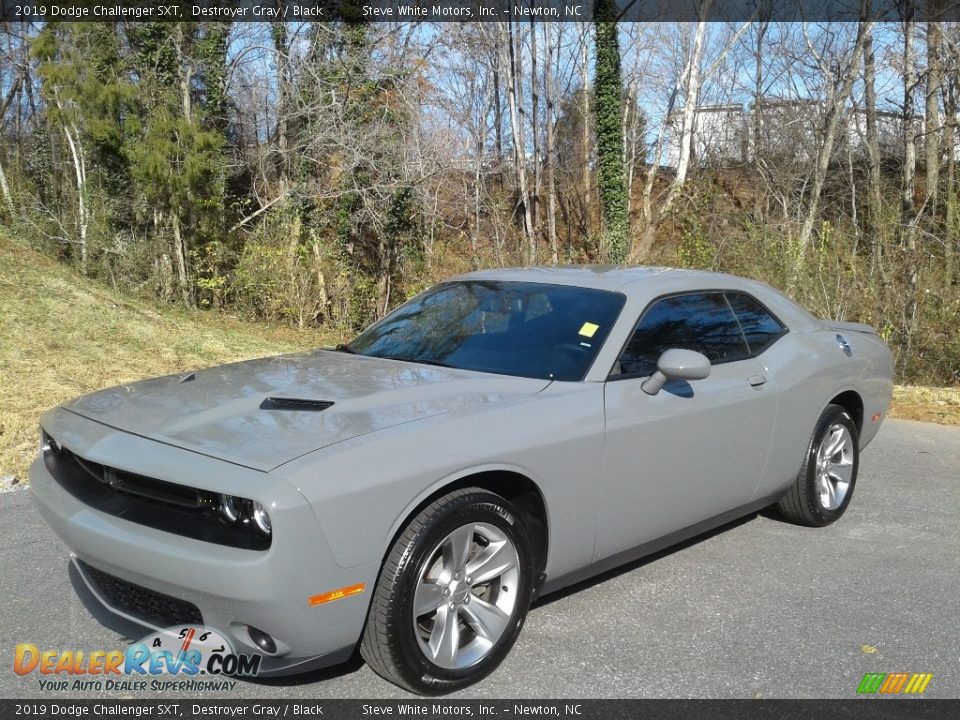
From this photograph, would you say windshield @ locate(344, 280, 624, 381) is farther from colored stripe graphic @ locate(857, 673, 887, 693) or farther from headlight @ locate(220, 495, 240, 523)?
colored stripe graphic @ locate(857, 673, 887, 693)

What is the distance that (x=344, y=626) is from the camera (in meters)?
2.91

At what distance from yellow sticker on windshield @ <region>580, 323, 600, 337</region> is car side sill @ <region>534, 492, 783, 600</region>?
0.99 meters

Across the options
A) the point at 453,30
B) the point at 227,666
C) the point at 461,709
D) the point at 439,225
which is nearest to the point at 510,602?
the point at 461,709

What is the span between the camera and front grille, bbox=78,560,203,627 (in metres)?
2.94

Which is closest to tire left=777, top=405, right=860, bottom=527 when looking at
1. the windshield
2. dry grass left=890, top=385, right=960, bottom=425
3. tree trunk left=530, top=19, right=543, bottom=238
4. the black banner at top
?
the windshield

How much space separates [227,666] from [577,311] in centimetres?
222

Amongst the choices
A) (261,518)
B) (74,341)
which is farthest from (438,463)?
(74,341)

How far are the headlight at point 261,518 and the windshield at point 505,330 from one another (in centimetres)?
145

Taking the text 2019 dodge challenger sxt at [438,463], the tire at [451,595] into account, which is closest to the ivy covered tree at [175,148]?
the text 2019 dodge challenger sxt at [438,463]

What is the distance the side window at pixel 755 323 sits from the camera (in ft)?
15.8

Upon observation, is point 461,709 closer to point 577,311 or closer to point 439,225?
point 577,311

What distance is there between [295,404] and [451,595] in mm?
941

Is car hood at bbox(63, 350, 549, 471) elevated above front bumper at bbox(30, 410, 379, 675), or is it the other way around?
car hood at bbox(63, 350, 549, 471)

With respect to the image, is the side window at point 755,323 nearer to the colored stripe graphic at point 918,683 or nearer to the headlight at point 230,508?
the colored stripe graphic at point 918,683
